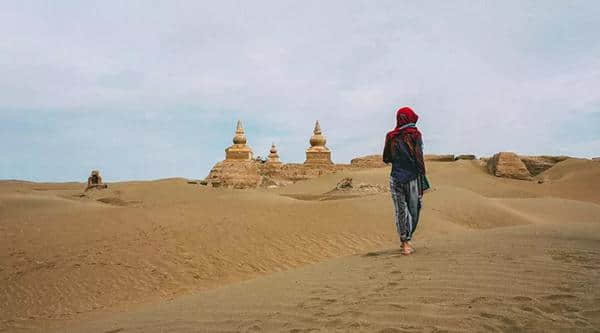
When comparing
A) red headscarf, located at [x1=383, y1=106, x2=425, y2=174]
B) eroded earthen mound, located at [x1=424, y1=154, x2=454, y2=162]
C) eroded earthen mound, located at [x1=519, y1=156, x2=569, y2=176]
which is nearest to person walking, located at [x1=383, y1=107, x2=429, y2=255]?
red headscarf, located at [x1=383, y1=106, x2=425, y2=174]

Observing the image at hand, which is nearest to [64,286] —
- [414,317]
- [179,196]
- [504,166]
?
[414,317]

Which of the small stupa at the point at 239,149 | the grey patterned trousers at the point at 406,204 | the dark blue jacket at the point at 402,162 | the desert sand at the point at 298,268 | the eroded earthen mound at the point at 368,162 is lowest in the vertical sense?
the desert sand at the point at 298,268

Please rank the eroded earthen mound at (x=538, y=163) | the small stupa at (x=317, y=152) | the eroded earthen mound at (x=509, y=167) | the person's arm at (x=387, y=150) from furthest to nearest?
1. the small stupa at (x=317, y=152)
2. the eroded earthen mound at (x=538, y=163)
3. the eroded earthen mound at (x=509, y=167)
4. the person's arm at (x=387, y=150)

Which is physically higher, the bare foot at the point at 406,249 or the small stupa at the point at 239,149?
the small stupa at the point at 239,149

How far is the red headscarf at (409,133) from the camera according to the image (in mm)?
5949

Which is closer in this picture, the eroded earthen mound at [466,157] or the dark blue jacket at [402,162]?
the dark blue jacket at [402,162]

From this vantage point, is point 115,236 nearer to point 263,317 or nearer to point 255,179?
point 263,317

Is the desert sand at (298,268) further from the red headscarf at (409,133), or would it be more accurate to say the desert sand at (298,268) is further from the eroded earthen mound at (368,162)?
the eroded earthen mound at (368,162)

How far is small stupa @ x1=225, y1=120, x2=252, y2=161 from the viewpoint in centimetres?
3631

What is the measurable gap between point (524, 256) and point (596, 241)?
1897 mm

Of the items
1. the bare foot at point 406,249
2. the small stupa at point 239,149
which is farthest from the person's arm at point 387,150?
the small stupa at point 239,149

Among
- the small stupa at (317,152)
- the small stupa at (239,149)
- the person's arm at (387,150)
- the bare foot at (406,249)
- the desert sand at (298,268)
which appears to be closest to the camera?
the desert sand at (298,268)

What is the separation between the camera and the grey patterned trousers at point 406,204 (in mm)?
5973

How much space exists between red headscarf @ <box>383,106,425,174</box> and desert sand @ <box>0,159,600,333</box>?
1.23 metres
